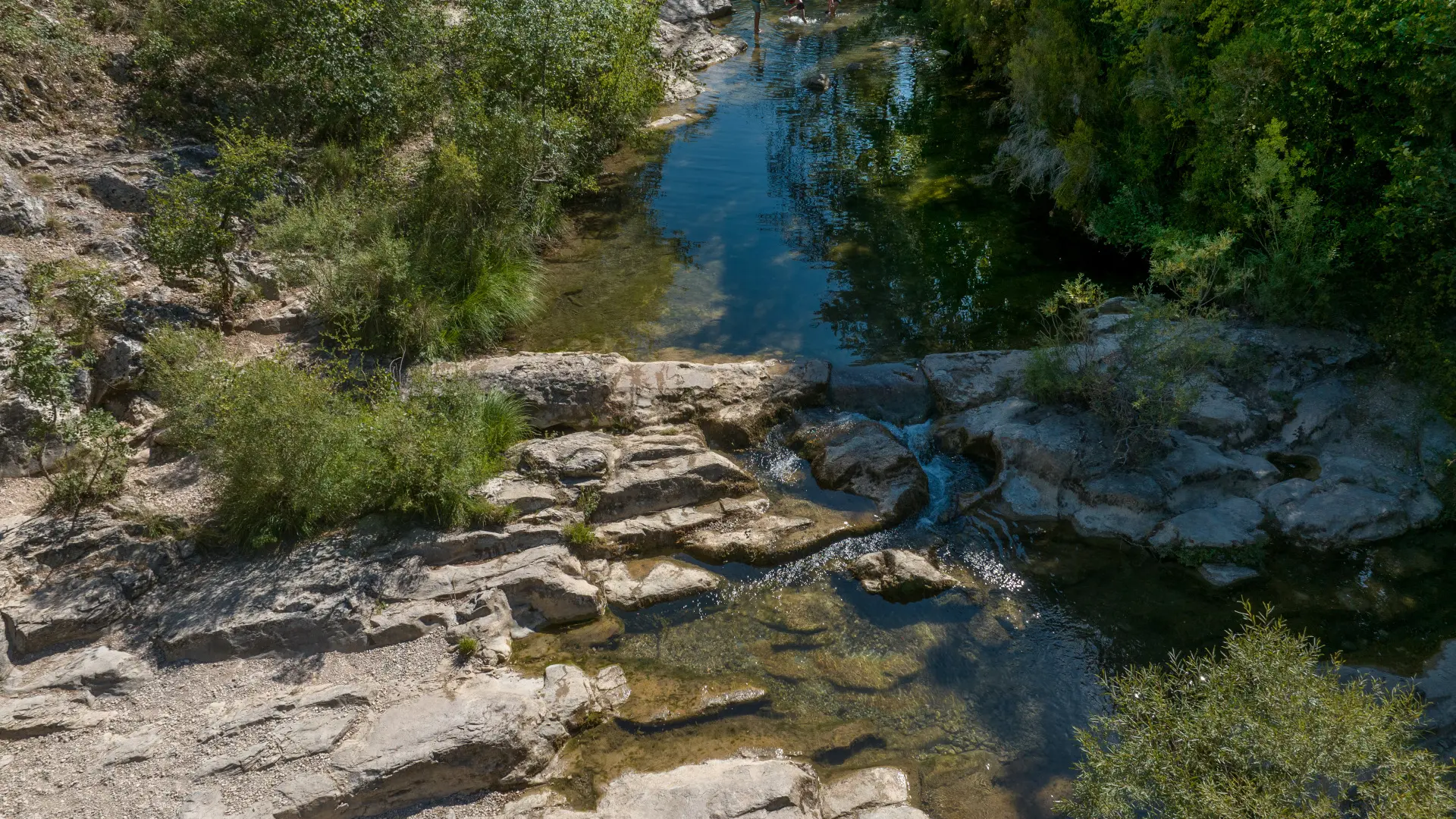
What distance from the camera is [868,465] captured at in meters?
12.4

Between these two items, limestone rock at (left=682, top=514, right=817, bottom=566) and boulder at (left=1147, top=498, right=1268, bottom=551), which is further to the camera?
limestone rock at (left=682, top=514, right=817, bottom=566)

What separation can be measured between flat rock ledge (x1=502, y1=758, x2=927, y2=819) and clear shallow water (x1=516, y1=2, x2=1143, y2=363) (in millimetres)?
8158

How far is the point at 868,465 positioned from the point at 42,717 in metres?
10.1

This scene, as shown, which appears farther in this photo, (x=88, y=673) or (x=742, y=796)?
(x=88, y=673)

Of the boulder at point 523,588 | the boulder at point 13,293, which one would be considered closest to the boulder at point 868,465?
the boulder at point 523,588

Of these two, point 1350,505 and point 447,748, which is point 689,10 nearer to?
point 1350,505

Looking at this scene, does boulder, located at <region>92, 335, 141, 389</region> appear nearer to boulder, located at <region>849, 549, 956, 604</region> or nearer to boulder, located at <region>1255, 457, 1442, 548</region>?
boulder, located at <region>849, 549, 956, 604</region>

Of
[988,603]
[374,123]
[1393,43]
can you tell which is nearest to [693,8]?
[374,123]

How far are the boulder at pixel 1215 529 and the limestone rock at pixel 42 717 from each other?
497 inches

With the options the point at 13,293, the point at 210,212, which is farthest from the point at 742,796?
the point at 210,212

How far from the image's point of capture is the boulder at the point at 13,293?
37.5ft

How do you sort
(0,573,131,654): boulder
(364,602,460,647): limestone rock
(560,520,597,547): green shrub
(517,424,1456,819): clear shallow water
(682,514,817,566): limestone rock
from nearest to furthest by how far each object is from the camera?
(517,424,1456,819): clear shallow water
(0,573,131,654): boulder
(364,602,460,647): limestone rock
(560,520,597,547): green shrub
(682,514,817,566): limestone rock

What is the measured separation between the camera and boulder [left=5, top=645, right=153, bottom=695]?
Answer: 864 centimetres

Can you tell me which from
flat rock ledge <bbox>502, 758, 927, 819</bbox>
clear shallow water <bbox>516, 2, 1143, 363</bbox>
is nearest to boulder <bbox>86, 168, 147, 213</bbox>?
clear shallow water <bbox>516, 2, 1143, 363</bbox>
